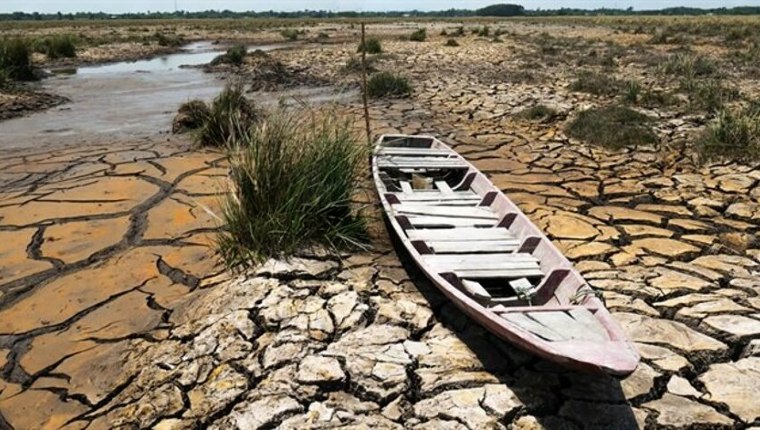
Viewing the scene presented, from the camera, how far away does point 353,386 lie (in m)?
3.04

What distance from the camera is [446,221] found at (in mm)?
4734

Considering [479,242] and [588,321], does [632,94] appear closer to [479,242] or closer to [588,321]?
[479,242]

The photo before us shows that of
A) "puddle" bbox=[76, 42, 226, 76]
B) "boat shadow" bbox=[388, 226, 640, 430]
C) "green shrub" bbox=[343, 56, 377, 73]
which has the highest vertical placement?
"green shrub" bbox=[343, 56, 377, 73]

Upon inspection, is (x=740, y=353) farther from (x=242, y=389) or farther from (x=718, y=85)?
(x=718, y=85)

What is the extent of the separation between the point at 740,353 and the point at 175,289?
363 centimetres

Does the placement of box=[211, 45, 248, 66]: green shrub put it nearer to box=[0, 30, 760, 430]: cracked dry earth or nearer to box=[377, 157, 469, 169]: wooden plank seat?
box=[0, 30, 760, 430]: cracked dry earth

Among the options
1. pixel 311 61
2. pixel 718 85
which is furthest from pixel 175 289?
pixel 311 61

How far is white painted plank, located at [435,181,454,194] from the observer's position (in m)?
5.57

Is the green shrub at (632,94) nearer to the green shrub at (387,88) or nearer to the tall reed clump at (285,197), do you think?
the green shrub at (387,88)

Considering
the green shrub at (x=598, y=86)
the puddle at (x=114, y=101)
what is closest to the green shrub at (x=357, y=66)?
the puddle at (x=114, y=101)

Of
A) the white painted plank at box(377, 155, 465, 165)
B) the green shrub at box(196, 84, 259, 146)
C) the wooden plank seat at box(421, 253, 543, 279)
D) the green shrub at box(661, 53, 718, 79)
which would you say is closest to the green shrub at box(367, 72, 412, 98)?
the green shrub at box(196, 84, 259, 146)

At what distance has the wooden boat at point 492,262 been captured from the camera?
2.62m

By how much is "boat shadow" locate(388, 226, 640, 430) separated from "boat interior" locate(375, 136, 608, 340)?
0.28 m

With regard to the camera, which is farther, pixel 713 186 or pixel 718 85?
pixel 718 85
